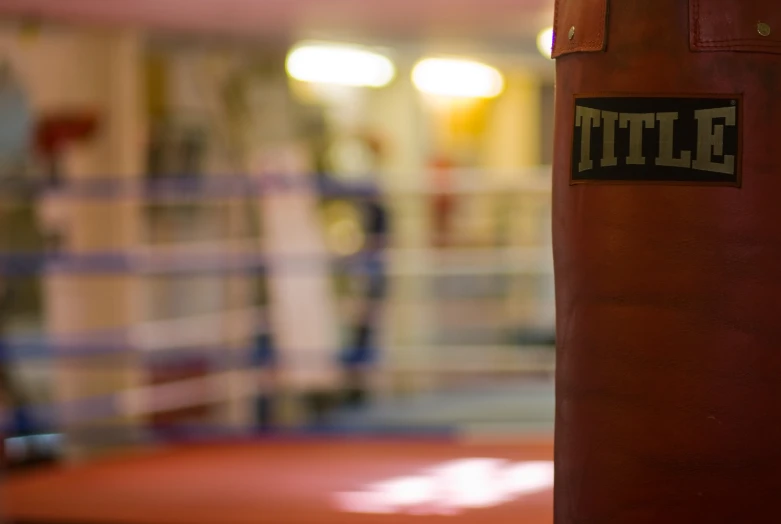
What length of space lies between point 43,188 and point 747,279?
3.44 metres

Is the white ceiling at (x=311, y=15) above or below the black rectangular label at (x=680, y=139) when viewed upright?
above

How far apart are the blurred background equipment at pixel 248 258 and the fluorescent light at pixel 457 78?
0.36 meters

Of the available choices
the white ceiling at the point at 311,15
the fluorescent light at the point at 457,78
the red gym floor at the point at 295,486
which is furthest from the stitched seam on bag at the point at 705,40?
the fluorescent light at the point at 457,78

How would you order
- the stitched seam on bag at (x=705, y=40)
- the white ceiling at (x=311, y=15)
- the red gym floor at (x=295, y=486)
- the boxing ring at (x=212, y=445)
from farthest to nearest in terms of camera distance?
the white ceiling at (x=311, y=15) < the boxing ring at (x=212, y=445) < the red gym floor at (x=295, y=486) < the stitched seam on bag at (x=705, y=40)

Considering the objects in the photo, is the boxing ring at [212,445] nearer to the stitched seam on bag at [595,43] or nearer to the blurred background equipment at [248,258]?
the blurred background equipment at [248,258]

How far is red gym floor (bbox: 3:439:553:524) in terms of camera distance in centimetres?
304

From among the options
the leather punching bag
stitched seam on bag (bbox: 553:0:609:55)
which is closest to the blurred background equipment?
the leather punching bag

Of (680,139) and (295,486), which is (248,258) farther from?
A: (680,139)

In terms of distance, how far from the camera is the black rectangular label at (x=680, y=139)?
1279mm

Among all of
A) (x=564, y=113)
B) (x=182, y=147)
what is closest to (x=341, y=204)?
(x=182, y=147)

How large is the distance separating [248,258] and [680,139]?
13.0 feet

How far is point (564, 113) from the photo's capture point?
1397 millimetres

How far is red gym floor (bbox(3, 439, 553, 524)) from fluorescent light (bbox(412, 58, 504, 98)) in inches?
156

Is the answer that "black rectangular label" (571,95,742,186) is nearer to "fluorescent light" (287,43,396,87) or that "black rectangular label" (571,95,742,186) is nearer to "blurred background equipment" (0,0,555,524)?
"blurred background equipment" (0,0,555,524)
